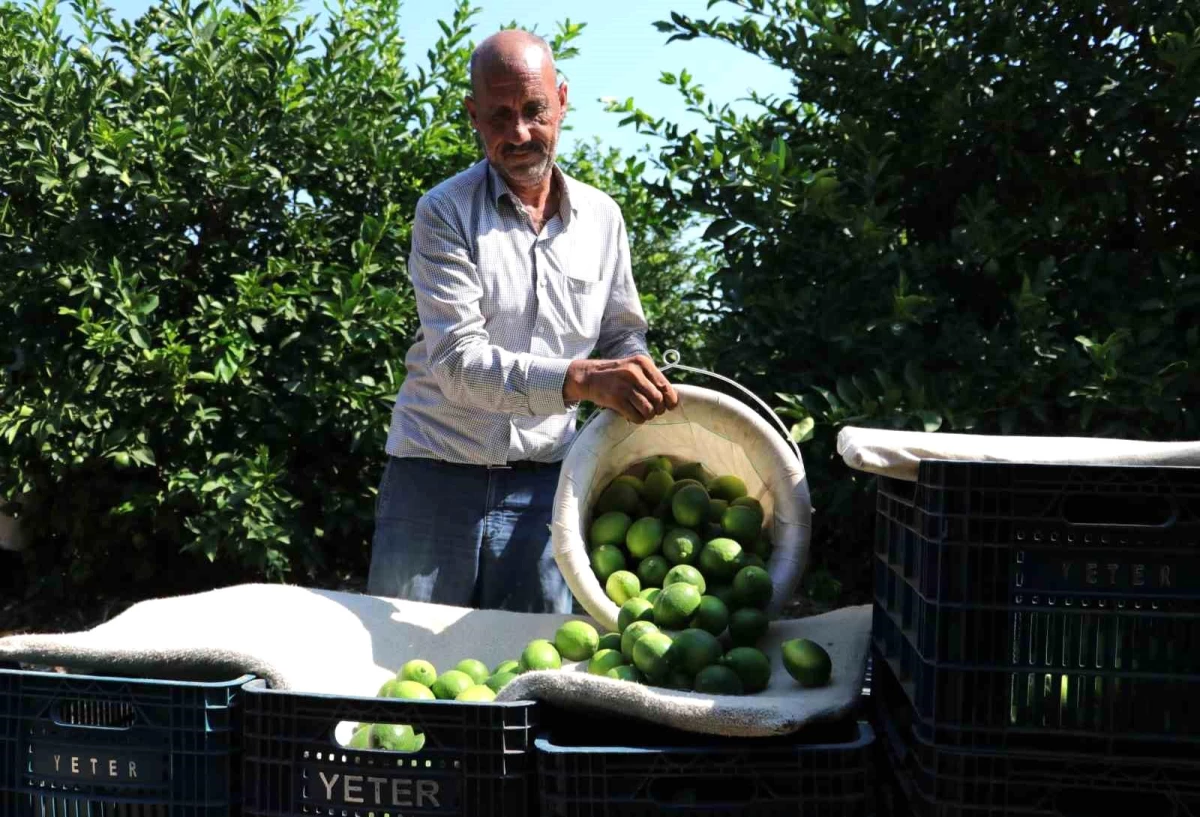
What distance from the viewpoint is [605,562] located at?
8.15 feet

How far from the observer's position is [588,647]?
227 centimetres

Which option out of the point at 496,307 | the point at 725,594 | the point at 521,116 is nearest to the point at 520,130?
the point at 521,116

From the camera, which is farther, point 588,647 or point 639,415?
point 639,415

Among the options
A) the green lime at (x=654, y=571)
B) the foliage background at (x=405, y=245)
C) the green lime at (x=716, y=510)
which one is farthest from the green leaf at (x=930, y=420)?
the green lime at (x=654, y=571)

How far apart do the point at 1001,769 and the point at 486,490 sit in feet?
5.08

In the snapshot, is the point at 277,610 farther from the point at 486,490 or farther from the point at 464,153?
the point at 464,153

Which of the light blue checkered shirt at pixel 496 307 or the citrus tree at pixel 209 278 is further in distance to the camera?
the citrus tree at pixel 209 278

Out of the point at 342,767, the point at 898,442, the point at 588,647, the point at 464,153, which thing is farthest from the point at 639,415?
the point at 464,153

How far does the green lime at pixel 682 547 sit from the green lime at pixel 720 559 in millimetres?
30

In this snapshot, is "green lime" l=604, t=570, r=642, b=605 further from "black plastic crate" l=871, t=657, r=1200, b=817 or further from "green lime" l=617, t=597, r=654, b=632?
"black plastic crate" l=871, t=657, r=1200, b=817

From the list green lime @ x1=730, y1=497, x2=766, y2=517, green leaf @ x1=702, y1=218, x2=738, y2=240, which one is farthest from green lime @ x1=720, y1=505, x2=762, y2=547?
green leaf @ x1=702, y1=218, x2=738, y2=240

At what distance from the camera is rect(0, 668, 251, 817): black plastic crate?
75.5 inches

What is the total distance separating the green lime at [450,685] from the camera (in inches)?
81.5

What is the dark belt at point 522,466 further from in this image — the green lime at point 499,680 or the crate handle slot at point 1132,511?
the crate handle slot at point 1132,511
